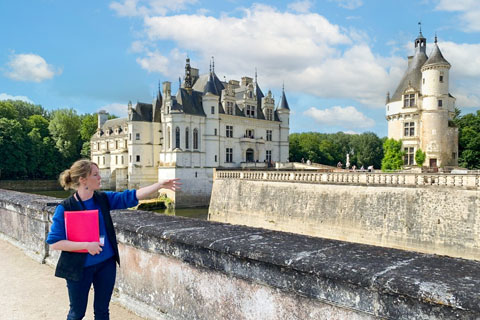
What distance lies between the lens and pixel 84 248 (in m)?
2.50

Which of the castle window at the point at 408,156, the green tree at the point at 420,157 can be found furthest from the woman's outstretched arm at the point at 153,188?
the castle window at the point at 408,156

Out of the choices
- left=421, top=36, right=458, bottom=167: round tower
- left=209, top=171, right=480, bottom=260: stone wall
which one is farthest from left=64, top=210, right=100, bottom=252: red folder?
left=421, top=36, right=458, bottom=167: round tower

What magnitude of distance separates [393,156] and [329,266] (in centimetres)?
2990

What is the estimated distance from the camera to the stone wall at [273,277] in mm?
1840

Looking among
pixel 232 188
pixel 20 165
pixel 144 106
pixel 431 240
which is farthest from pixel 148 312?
pixel 20 165

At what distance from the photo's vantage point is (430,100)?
28109 mm

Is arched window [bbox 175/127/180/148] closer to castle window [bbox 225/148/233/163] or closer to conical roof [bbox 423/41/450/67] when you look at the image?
castle window [bbox 225/148/233/163]

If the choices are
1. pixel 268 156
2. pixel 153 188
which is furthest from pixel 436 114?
pixel 153 188

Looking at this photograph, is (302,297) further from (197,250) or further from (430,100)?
(430,100)

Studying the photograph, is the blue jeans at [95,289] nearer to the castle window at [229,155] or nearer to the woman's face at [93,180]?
the woman's face at [93,180]

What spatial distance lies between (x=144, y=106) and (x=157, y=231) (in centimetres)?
3950

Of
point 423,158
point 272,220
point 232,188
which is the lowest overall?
point 272,220

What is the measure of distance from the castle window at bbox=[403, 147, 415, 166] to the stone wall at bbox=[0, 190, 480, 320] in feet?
95.2

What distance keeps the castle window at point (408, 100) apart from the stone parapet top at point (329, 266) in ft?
96.9
